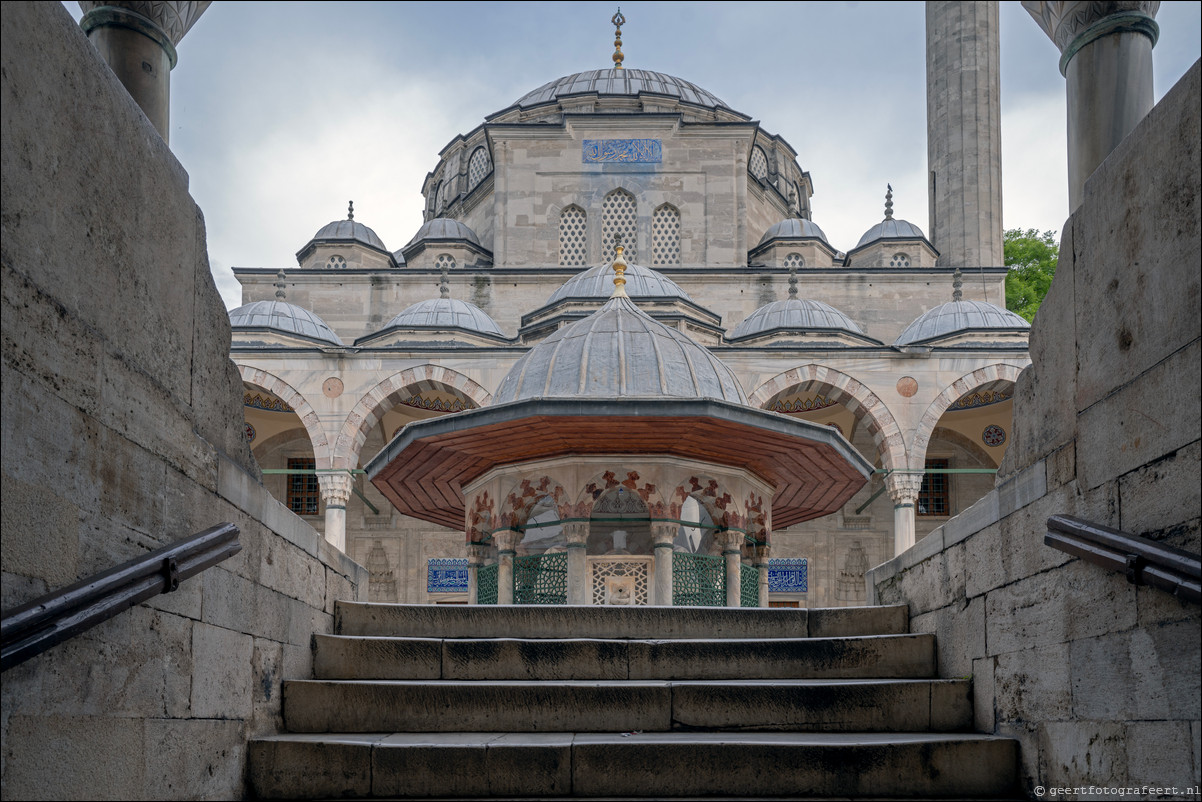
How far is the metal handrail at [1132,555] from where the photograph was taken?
2.88 m

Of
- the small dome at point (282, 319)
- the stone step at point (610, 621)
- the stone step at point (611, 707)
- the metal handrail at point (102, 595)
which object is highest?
the small dome at point (282, 319)

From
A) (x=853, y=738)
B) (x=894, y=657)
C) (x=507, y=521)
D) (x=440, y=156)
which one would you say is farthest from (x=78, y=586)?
(x=440, y=156)

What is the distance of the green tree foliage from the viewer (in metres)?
30.8

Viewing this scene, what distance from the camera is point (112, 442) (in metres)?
3.15

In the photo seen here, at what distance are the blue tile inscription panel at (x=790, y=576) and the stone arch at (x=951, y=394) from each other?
334cm

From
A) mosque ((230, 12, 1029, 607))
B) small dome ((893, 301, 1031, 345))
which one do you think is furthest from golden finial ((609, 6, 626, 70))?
small dome ((893, 301, 1031, 345))

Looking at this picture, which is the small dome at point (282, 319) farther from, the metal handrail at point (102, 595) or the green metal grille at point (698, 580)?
the metal handrail at point (102, 595)

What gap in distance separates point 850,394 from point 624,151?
9365 mm

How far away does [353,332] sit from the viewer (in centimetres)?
2522

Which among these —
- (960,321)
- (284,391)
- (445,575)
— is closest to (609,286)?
(284,391)

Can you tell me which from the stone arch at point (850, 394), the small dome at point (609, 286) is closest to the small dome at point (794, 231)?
the small dome at point (609, 286)

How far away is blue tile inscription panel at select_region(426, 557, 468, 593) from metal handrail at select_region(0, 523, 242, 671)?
60.8 ft

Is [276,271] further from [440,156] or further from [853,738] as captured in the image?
[853,738]

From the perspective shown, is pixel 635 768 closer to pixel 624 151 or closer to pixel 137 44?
pixel 137 44
